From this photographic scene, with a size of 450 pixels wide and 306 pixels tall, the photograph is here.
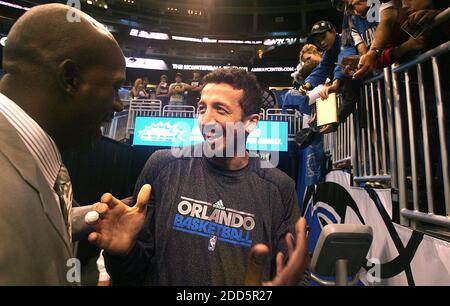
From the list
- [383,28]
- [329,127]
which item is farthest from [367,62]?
[329,127]

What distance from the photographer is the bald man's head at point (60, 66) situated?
729 mm

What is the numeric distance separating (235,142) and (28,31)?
0.93 m

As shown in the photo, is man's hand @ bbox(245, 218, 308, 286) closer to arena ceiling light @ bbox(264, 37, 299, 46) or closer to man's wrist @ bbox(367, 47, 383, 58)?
man's wrist @ bbox(367, 47, 383, 58)

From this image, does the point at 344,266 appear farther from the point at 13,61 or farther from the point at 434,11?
the point at 434,11

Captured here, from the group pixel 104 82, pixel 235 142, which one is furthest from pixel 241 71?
pixel 104 82

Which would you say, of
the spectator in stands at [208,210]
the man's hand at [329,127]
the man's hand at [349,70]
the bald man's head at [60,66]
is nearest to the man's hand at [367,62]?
the man's hand at [349,70]

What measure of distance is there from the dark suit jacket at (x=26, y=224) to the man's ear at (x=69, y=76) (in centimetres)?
18

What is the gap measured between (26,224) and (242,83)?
118 cm

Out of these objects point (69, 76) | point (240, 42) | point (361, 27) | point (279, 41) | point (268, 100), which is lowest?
point (69, 76)

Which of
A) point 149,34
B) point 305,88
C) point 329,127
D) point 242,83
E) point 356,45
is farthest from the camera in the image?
point 149,34

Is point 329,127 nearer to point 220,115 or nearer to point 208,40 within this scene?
point 220,115

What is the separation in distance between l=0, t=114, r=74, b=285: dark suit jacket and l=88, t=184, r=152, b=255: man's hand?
23 centimetres

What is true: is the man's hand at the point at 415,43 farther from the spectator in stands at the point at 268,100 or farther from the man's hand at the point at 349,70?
the spectator in stands at the point at 268,100

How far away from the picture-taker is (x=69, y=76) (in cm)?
75
